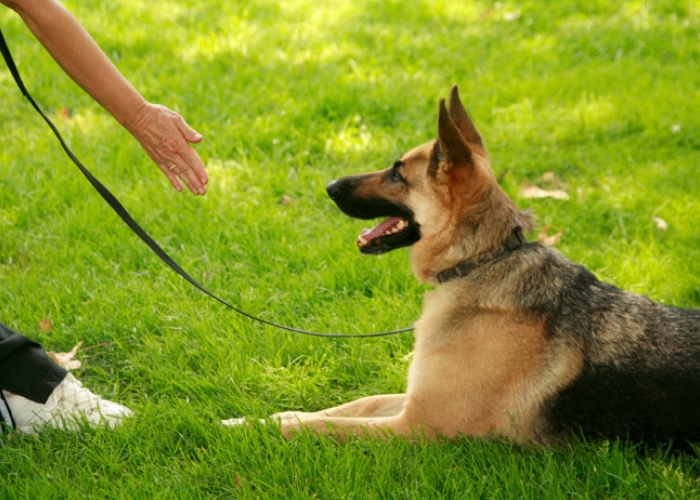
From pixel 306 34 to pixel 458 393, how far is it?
220 inches

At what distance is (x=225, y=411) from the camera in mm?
3594

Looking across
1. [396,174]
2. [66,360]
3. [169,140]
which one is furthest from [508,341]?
[66,360]

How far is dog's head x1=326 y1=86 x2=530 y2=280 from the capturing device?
3365 mm

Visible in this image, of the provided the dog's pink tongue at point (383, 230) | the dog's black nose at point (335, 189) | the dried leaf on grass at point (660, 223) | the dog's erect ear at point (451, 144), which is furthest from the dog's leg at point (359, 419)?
the dried leaf on grass at point (660, 223)

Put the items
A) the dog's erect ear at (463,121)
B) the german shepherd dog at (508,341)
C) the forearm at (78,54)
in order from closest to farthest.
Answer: the german shepherd dog at (508,341) < the forearm at (78,54) < the dog's erect ear at (463,121)

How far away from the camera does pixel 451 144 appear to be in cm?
324

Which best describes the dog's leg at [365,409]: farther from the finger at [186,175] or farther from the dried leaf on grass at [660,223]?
the dried leaf on grass at [660,223]

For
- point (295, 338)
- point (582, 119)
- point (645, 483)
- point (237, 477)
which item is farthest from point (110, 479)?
point (582, 119)

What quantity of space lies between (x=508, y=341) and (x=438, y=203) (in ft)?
2.38

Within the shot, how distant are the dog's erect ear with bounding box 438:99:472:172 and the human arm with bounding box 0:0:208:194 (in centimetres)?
115

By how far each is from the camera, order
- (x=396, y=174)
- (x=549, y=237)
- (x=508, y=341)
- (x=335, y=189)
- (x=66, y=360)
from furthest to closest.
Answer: (x=549, y=237) → (x=66, y=360) → (x=335, y=189) → (x=396, y=174) → (x=508, y=341)

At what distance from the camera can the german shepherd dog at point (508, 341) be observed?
305 centimetres

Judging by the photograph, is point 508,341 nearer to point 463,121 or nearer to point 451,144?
→ point 451,144

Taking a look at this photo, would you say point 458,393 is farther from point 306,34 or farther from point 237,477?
point 306,34
